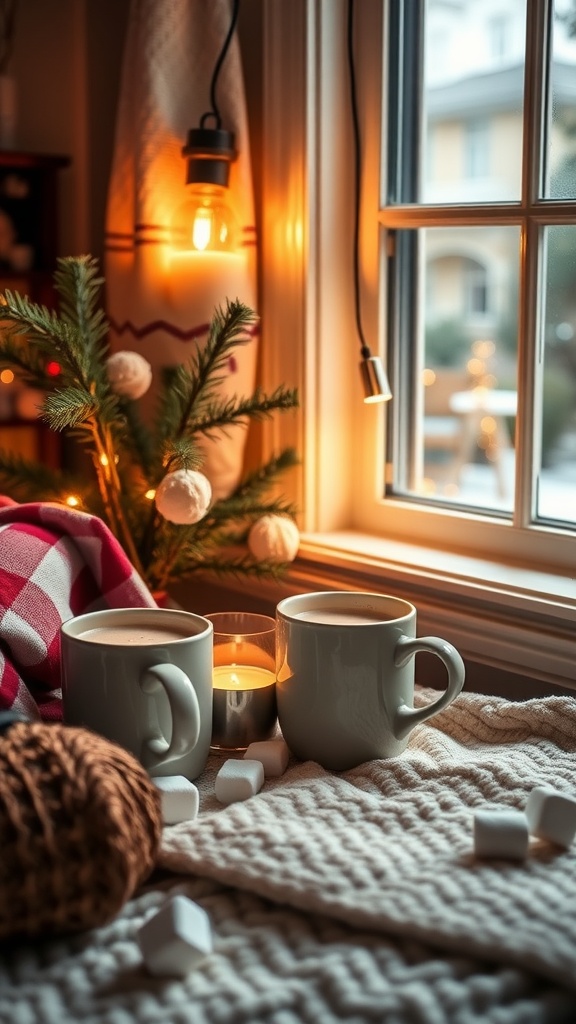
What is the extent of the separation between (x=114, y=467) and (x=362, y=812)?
512 millimetres

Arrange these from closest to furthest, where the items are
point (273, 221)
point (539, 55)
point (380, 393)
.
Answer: point (539, 55), point (380, 393), point (273, 221)

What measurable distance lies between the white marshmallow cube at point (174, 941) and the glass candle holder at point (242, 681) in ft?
1.05

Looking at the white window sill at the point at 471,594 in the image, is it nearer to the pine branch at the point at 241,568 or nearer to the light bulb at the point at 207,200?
the pine branch at the point at 241,568

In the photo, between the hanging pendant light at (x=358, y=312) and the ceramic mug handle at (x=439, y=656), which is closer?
the ceramic mug handle at (x=439, y=656)

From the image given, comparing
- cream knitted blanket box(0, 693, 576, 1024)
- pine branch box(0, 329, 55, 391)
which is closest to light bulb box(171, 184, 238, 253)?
pine branch box(0, 329, 55, 391)

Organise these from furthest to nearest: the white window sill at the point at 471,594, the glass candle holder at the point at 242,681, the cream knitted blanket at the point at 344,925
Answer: the white window sill at the point at 471,594 < the glass candle holder at the point at 242,681 < the cream knitted blanket at the point at 344,925

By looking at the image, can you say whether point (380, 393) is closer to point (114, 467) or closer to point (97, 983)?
point (114, 467)

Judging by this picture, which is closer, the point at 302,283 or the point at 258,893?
the point at 258,893

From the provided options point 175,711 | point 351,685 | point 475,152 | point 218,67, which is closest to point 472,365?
point 475,152

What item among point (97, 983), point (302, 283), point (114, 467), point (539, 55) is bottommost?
point (97, 983)

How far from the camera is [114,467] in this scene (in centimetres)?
120

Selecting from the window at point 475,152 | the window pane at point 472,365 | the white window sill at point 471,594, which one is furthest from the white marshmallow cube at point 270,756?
the window pane at point 472,365

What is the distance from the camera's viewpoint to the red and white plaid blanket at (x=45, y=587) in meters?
0.94

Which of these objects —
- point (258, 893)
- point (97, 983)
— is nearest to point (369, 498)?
point (258, 893)
